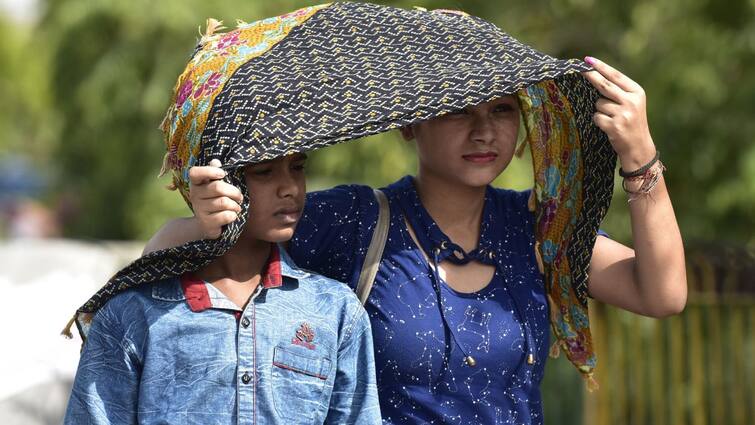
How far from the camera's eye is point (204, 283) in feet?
8.52

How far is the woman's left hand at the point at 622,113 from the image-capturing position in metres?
2.64

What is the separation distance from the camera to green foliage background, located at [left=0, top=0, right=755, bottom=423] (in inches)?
290

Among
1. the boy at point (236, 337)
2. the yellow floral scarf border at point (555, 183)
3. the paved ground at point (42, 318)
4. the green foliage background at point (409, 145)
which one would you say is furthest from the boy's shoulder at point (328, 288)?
the green foliage background at point (409, 145)

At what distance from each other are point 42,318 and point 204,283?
2.90 m

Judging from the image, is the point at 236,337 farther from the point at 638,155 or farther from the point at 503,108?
the point at 638,155

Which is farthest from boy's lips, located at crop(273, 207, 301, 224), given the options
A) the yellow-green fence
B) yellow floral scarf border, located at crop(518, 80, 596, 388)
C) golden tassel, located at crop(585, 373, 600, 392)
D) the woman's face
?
the yellow-green fence

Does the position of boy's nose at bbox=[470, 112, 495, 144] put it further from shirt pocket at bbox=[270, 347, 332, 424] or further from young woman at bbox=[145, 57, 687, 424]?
shirt pocket at bbox=[270, 347, 332, 424]

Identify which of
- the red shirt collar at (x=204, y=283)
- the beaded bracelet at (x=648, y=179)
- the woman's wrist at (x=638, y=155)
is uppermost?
the woman's wrist at (x=638, y=155)

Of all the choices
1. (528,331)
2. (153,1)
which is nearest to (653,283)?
(528,331)

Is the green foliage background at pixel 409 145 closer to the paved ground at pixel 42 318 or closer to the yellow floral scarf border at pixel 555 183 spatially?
the paved ground at pixel 42 318

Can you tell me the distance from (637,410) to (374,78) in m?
3.49

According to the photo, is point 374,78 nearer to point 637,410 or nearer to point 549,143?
point 549,143

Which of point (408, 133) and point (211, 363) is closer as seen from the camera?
point (211, 363)

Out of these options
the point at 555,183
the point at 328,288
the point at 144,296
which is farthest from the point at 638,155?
the point at 144,296
